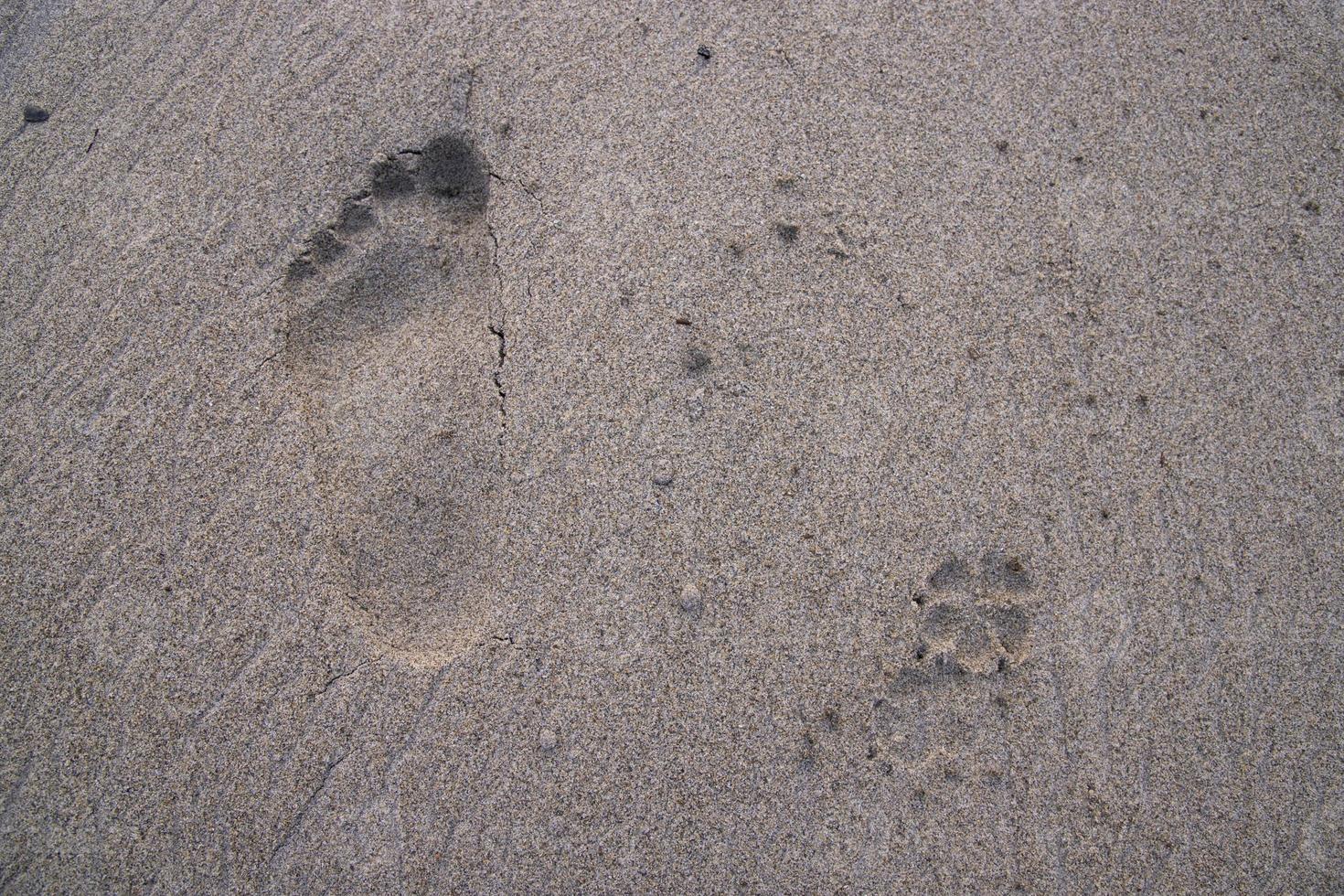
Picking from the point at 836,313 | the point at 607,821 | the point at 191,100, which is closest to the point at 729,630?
the point at 607,821

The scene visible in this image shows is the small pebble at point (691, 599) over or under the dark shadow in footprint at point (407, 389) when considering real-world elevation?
under

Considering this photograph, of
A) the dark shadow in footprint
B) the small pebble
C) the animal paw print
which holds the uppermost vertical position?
the dark shadow in footprint

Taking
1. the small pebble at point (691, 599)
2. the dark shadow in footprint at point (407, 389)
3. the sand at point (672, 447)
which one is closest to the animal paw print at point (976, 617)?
the sand at point (672, 447)

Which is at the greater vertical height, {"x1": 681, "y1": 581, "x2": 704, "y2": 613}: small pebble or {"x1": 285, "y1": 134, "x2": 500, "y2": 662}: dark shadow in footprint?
{"x1": 285, "y1": 134, "x2": 500, "y2": 662}: dark shadow in footprint

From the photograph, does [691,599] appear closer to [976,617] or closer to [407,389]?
[976,617]

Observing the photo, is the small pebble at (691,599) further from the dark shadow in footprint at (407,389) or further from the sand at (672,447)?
the dark shadow in footprint at (407,389)

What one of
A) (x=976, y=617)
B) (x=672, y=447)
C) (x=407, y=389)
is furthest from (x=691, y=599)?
(x=407, y=389)

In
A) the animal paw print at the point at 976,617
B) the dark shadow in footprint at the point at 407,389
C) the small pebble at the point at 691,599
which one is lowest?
the animal paw print at the point at 976,617

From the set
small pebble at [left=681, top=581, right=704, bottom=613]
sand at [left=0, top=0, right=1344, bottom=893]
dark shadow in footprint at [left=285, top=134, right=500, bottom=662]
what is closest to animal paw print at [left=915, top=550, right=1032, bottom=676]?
sand at [left=0, top=0, right=1344, bottom=893]

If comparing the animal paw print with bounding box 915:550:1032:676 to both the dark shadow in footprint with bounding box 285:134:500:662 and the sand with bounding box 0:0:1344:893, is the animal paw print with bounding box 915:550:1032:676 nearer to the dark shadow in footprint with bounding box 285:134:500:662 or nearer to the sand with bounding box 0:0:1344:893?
the sand with bounding box 0:0:1344:893
